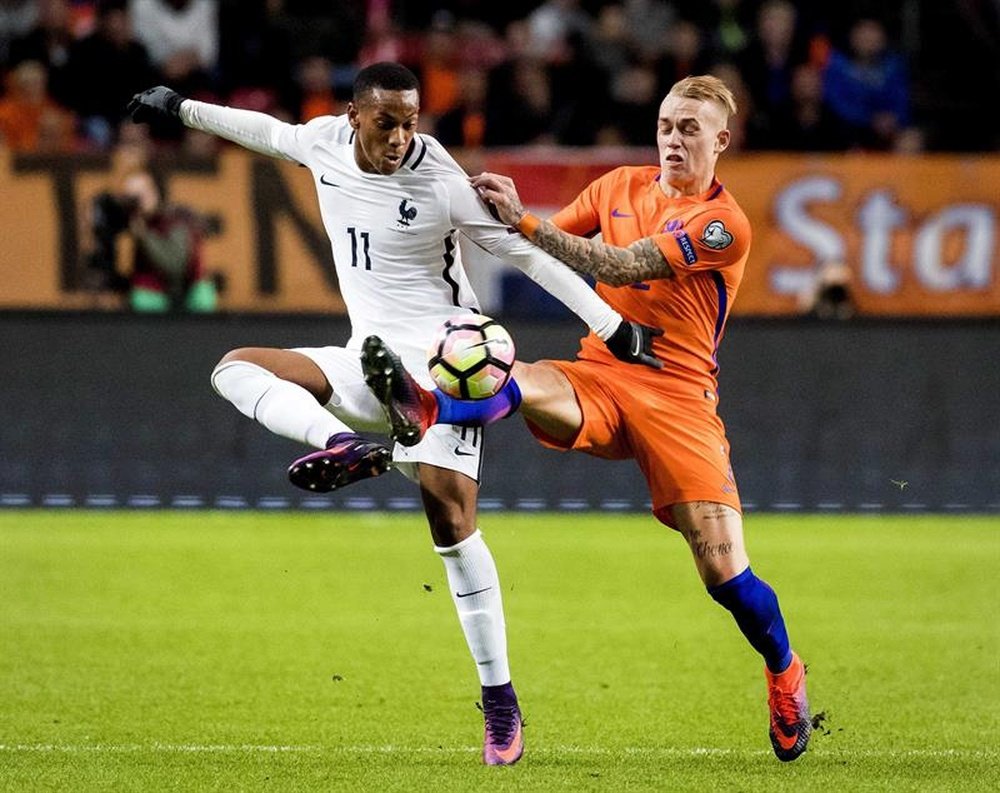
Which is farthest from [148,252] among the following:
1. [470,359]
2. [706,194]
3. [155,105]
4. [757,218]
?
[470,359]

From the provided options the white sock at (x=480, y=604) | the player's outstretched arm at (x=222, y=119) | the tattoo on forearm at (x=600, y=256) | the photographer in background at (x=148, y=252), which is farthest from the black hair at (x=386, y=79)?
the photographer in background at (x=148, y=252)

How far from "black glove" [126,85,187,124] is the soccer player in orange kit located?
1207mm

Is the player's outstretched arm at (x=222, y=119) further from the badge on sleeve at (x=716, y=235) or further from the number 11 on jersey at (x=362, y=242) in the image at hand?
the badge on sleeve at (x=716, y=235)

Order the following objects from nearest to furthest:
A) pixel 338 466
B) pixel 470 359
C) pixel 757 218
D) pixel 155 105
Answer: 1. pixel 338 466
2. pixel 470 359
3. pixel 155 105
4. pixel 757 218

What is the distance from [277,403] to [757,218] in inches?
332

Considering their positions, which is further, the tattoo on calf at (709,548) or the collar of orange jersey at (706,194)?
the collar of orange jersey at (706,194)

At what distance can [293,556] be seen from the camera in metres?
11.7

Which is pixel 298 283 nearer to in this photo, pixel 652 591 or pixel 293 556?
pixel 293 556

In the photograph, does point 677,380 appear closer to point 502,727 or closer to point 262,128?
point 502,727

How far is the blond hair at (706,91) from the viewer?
6.84 m

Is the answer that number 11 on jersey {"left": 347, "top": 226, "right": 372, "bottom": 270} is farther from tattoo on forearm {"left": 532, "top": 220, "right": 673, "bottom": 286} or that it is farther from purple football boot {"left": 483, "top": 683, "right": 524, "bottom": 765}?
purple football boot {"left": 483, "top": 683, "right": 524, "bottom": 765}

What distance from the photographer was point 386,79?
6527 millimetres

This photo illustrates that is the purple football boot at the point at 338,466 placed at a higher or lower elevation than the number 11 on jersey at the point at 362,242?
lower

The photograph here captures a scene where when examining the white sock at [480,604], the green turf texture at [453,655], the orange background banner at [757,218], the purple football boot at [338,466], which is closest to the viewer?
the purple football boot at [338,466]
